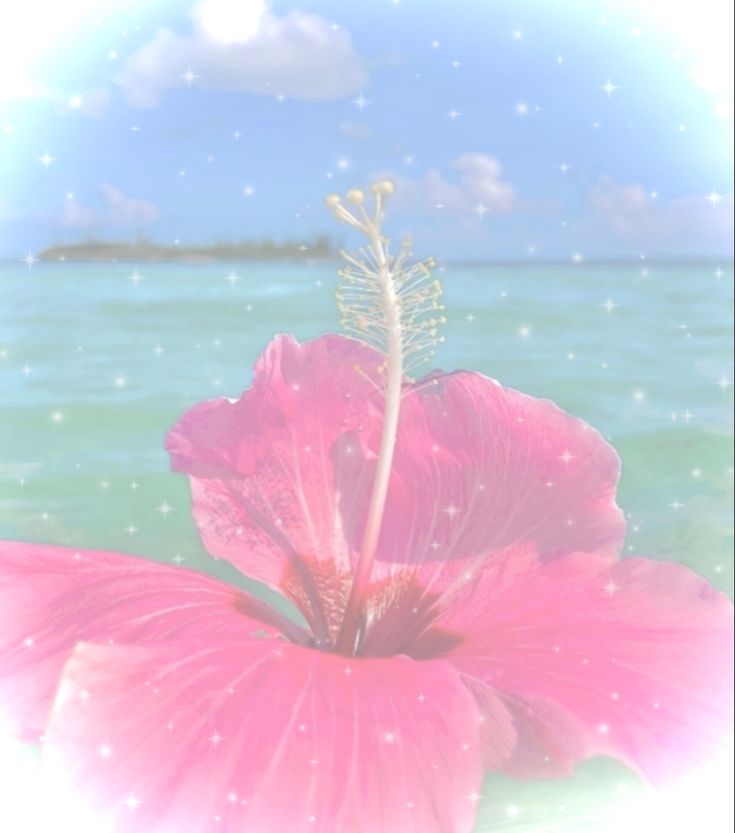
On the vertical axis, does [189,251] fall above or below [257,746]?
above

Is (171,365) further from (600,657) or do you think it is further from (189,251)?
(600,657)

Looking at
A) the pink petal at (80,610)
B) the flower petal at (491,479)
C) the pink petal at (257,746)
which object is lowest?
the pink petal at (257,746)

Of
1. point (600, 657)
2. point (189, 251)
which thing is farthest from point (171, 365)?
point (600, 657)

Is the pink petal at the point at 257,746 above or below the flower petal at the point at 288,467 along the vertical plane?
below

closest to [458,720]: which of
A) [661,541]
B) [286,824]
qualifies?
[286,824]

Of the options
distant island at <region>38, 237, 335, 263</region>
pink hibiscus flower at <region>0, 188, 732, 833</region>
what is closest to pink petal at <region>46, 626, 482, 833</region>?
pink hibiscus flower at <region>0, 188, 732, 833</region>

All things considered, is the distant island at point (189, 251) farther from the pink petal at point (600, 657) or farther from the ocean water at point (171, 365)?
the pink petal at point (600, 657)

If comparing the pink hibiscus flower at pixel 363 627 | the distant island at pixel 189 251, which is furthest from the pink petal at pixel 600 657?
the distant island at pixel 189 251

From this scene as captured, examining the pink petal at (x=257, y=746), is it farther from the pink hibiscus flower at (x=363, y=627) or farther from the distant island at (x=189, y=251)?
the distant island at (x=189, y=251)
